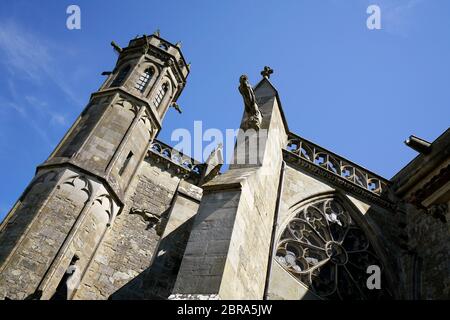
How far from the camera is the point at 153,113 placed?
10.4 metres

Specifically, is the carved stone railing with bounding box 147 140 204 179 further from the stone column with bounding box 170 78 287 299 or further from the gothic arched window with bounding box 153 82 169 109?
the stone column with bounding box 170 78 287 299

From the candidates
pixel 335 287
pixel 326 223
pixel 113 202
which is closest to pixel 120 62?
pixel 113 202

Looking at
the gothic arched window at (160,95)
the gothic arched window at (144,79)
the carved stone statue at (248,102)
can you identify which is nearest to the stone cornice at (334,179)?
the carved stone statue at (248,102)

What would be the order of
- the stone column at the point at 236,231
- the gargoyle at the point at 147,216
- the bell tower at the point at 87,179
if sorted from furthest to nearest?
the gargoyle at the point at 147,216 < the bell tower at the point at 87,179 < the stone column at the point at 236,231

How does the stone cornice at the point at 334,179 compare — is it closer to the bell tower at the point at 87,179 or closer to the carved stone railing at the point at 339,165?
the carved stone railing at the point at 339,165

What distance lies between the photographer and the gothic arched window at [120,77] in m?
10.7

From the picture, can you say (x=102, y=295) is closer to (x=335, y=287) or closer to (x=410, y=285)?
(x=335, y=287)

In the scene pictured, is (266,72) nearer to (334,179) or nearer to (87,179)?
(334,179)

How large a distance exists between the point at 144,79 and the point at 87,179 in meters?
4.12

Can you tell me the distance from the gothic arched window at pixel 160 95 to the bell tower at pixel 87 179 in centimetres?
3

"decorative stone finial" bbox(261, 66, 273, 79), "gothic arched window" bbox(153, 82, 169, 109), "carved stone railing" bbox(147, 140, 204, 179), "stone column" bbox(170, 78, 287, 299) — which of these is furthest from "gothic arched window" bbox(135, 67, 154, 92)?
"stone column" bbox(170, 78, 287, 299)

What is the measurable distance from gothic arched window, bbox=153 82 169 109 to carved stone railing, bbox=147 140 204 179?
1230 millimetres

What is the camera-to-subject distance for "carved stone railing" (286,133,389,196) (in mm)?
8094
